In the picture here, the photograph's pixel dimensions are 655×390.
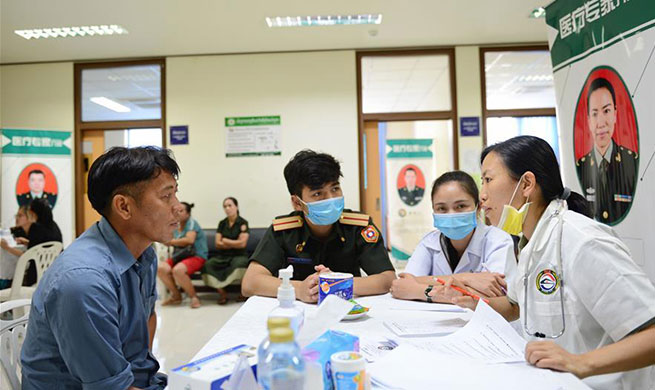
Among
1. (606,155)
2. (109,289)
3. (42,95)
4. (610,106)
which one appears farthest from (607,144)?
(42,95)

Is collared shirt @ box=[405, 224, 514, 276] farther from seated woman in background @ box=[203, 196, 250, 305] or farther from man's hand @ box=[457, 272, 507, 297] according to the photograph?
seated woman in background @ box=[203, 196, 250, 305]

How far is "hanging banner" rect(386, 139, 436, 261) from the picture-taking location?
5.96 metres

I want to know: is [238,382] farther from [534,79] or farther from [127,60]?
[534,79]

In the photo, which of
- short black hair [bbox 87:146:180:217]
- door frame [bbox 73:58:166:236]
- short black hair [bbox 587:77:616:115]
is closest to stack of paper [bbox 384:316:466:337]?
short black hair [bbox 87:146:180:217]

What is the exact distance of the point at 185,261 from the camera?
5.11m

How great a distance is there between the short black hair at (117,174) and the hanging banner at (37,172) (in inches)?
199

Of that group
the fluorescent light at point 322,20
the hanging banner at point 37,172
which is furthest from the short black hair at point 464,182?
the hanging banner at point 37,172

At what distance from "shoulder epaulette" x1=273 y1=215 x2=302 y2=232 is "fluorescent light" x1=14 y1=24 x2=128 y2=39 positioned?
13.6ft

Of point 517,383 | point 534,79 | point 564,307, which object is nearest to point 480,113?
point 534,79

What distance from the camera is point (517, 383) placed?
881 millimetres

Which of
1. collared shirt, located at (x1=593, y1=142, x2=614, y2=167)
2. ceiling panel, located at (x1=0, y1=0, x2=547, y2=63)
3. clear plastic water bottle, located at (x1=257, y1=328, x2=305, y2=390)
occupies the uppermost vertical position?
ceiling panel, located at (x1=0, y1=0, x2=547, y2=63)

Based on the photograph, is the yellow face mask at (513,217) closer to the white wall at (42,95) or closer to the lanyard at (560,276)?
the lanyard at (560,276)

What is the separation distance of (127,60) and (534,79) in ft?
20.9

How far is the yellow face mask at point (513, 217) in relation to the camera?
4.45 feet
